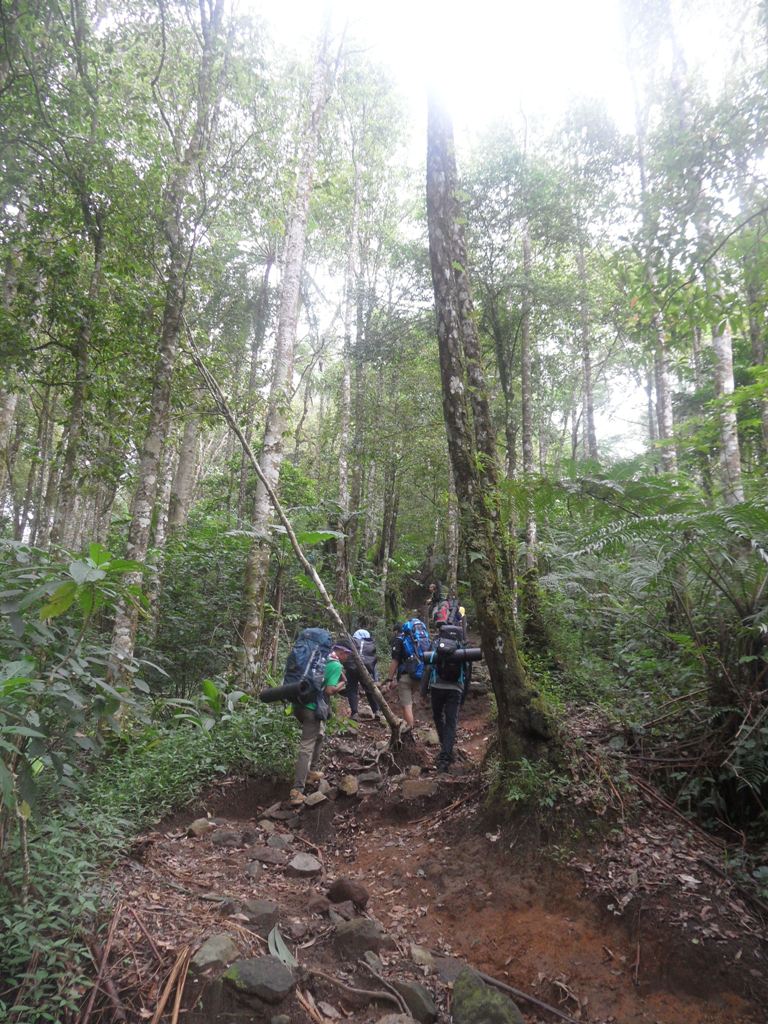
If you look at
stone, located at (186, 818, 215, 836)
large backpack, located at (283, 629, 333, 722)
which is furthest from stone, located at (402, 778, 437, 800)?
stone, located at (186, 818, 215, 836)

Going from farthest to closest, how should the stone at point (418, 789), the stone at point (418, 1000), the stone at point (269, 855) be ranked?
the stone at point (418, 789), the stone at point (269, 855), the stone at point (418, 1000)

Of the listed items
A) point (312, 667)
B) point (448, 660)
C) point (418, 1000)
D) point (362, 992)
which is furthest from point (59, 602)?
point (448, 660)

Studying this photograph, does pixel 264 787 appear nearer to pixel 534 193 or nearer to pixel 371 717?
pixel 371 717

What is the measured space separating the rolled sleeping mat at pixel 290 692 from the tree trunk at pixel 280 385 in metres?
2.04

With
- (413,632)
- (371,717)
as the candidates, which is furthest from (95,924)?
(371,717)

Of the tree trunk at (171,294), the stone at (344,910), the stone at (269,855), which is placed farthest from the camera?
the tree trunk at (171,294)

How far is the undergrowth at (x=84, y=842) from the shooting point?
2691mm

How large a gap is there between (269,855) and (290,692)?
1728 mm

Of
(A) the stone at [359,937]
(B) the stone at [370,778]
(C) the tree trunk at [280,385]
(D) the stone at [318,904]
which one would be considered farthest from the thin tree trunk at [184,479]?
(A) the stone at [359,937]

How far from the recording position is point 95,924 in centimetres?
318

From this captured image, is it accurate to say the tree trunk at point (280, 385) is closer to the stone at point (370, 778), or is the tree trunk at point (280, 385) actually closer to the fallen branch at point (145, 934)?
the stone at point (370, 778)

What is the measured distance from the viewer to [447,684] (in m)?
7.10

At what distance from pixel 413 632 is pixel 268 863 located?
4152 millimetres

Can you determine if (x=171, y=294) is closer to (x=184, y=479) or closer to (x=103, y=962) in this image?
(x=103, y=962)
